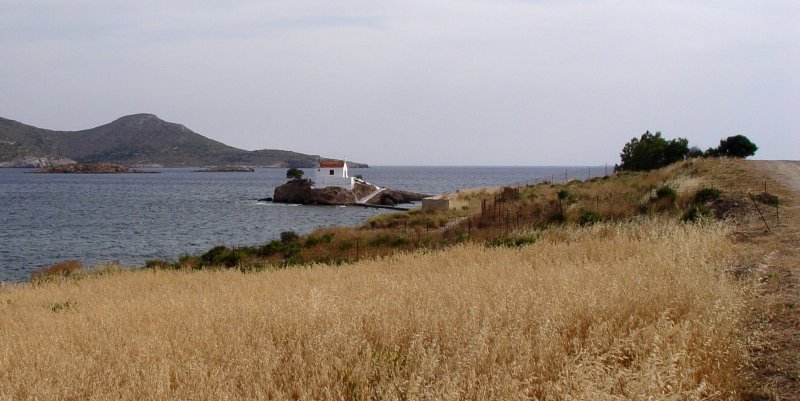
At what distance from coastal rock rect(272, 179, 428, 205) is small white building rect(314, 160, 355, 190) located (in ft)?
3.85

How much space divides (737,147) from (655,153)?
725 cm

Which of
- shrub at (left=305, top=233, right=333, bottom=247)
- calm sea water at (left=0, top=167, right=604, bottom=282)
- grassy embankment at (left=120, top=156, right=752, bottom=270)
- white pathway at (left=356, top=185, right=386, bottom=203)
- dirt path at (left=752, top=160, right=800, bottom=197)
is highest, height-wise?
dirt path at (left=752, top=160, right=800, bottom=197)

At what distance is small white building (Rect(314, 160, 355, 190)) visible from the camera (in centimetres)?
9681

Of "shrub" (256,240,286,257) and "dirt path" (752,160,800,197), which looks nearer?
"dirt path" (752,160,800,197)

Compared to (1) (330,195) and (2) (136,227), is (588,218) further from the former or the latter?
(1) (330,195)

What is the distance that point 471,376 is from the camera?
5.93m

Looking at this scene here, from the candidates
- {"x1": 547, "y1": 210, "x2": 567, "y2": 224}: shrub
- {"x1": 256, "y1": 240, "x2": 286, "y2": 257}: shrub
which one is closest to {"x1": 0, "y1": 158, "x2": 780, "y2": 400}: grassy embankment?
{"x1": 547, "y1": 210, "x2": 567, "y2": 224}: shrub

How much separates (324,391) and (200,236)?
4930cm

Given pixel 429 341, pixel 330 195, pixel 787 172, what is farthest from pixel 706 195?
pixel 330 195

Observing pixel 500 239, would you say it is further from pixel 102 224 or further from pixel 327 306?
pixel 102 224

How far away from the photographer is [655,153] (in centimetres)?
6331

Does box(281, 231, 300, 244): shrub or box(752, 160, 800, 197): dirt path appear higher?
box(752, 160, 800, 197): dirt path

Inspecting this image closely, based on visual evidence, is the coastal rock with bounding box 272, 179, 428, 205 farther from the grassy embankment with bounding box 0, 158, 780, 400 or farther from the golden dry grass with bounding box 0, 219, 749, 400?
the golden dry grass with bounding box 0, 219, 749, 400

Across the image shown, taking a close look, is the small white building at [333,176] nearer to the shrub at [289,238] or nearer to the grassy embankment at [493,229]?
the grassy embankment at [493,229]
